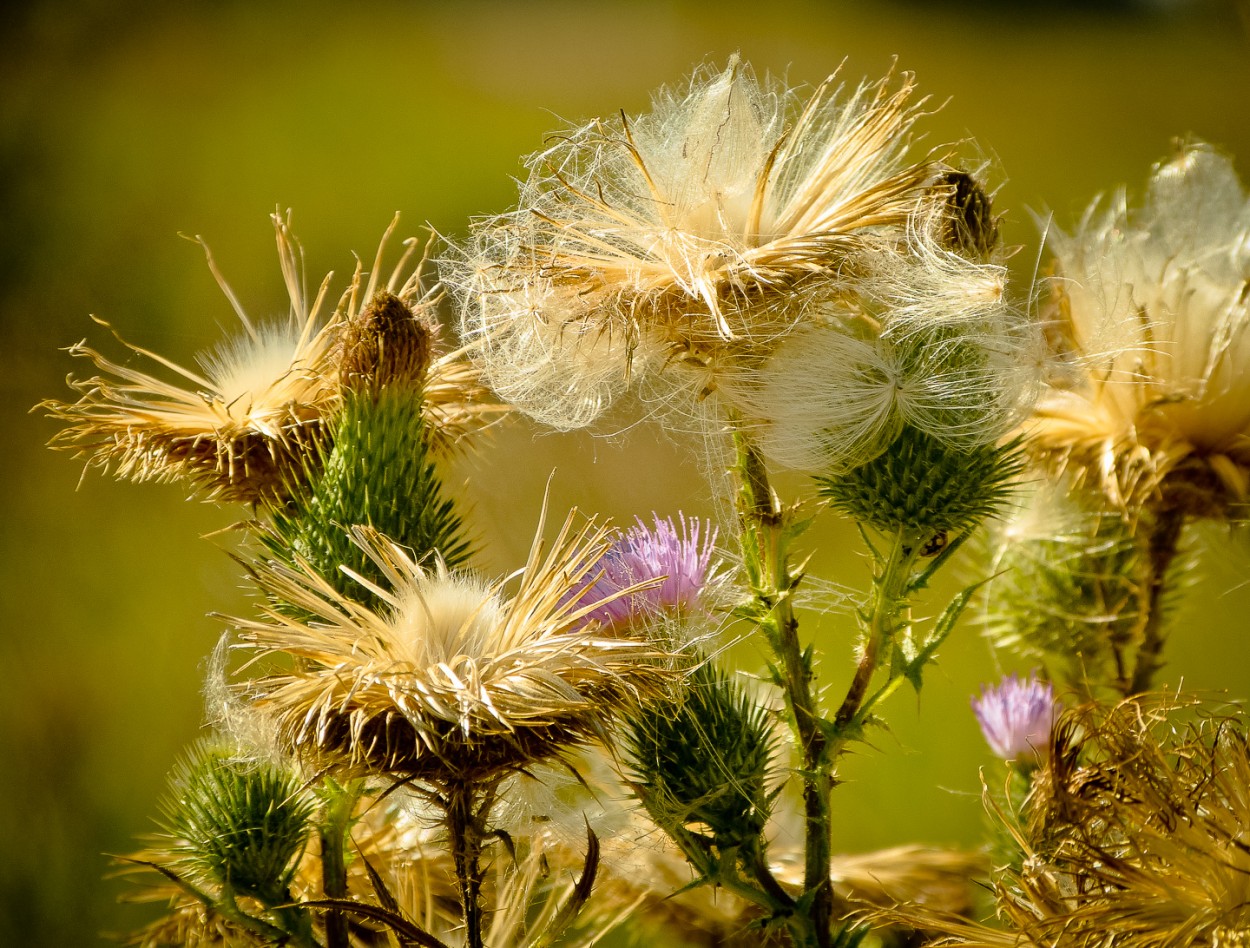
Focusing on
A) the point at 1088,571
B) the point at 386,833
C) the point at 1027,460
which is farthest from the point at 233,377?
the point at 1088,571

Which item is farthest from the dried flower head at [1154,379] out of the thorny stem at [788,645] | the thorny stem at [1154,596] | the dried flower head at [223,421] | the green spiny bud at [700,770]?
the dried flower head at [223,421]

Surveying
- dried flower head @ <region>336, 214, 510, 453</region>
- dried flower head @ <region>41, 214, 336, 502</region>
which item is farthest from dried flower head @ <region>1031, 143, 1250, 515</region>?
dried flower head @ <region>41, 214, 336, 502</region>

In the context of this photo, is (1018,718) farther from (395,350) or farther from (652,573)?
(395,350)

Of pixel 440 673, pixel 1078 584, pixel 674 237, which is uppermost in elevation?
pixel 674 237

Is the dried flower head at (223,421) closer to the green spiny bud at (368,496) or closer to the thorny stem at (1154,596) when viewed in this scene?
the green spiny bud at (368,496)

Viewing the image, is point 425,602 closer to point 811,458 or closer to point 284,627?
point 284,627

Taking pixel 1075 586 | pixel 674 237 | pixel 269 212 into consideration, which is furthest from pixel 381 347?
pixel 269 212
